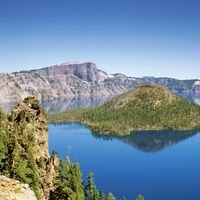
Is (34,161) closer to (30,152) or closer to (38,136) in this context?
(30,152)

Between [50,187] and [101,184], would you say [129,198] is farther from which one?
[50,187]

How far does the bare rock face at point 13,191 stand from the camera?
28.6 meters

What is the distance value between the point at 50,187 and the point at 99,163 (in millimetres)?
100084

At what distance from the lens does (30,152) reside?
81875 mm

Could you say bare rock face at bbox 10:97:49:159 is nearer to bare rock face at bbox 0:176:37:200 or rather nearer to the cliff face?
the cliff face

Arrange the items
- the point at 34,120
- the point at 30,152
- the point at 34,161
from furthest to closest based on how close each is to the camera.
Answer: the point at 34,120
the point at 34,161
the point at 30,152

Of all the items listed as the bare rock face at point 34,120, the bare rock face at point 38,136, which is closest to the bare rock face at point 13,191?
the bare rock face at point 38,136

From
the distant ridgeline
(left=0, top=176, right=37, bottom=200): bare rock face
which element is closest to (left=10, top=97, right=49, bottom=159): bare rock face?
the distant ridgeline

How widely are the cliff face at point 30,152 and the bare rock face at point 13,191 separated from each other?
1750 inches

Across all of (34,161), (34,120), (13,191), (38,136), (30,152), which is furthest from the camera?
(34,120)

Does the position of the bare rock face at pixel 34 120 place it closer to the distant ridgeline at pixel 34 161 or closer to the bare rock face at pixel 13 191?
the distant ridgeline at pixel 34 161

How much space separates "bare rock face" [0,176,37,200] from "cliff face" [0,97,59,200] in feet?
146

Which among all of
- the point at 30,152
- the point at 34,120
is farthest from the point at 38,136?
the point at 30,152

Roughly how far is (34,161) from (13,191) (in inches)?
2132
